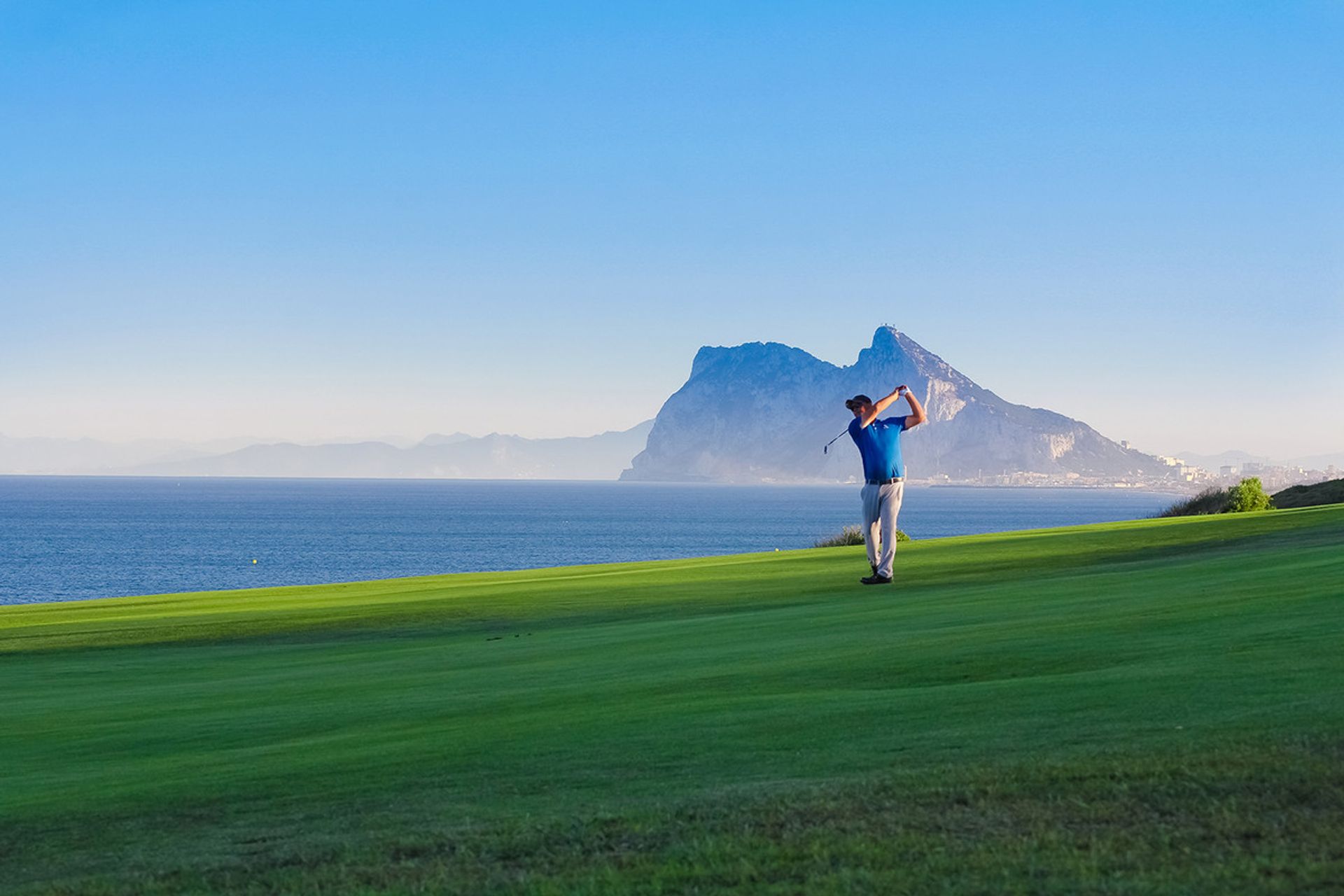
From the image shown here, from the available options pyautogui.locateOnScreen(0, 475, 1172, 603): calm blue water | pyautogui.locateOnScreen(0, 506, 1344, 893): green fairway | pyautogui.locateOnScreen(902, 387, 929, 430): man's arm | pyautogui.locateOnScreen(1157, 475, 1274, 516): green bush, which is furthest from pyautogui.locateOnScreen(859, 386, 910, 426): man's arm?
pyautogui.locateOnScreen(0, 475, 1172, 603): calm blue water

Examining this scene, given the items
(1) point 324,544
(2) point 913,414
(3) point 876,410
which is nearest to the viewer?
(2) point 913,414

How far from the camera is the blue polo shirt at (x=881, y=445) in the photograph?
1783 cm

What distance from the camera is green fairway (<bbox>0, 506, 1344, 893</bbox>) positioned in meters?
5.38

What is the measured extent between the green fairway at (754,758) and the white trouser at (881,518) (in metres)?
1.72

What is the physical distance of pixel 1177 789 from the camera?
5.91 metres

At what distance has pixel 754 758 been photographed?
7656 mm

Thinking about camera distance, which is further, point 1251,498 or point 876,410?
point 1251,498

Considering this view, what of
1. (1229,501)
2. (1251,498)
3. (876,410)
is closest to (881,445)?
(876,410)

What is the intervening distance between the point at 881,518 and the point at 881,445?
1.51 m

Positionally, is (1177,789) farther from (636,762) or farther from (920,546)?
(920,546)

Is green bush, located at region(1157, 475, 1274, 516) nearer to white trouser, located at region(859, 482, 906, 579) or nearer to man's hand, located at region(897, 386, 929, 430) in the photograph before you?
white trouser, located at region(859, 482, 906, 579)

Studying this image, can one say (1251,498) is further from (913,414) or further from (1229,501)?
(913,414)

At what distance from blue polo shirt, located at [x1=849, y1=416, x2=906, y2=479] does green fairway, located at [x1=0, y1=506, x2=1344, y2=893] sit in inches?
80.2

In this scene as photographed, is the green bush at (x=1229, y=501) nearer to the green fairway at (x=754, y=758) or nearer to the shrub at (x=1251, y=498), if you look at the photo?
the shrub at (x=1251, y=498)
